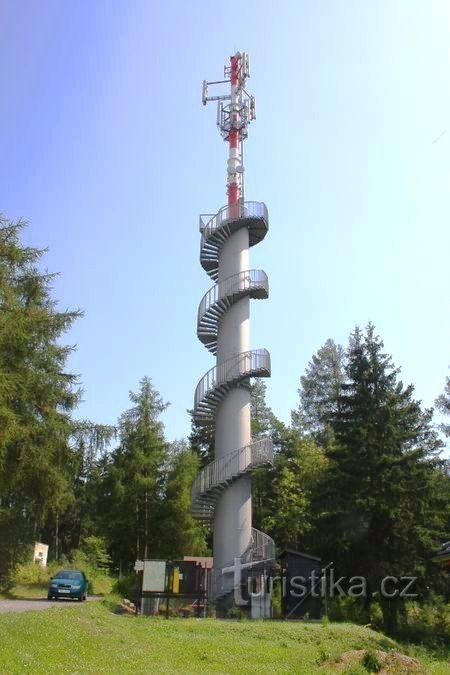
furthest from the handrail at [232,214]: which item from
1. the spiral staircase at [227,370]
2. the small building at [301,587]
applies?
the small building at [301,587]

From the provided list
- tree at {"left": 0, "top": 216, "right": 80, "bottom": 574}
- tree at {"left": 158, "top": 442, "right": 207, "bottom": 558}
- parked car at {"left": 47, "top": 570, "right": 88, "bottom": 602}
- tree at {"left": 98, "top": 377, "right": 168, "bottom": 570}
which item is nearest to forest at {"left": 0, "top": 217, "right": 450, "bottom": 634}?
tree at {"left": 0, "top": 216, "right": 80, "bottom": 574}

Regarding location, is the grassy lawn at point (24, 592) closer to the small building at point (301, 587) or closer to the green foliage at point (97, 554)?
the green foliage at point (97, 554)

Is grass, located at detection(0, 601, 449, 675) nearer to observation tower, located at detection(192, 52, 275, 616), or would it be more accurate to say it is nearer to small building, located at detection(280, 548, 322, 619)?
small building, located at detection(280, 548, 322, 619)

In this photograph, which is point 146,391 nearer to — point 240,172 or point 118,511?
point 118,511

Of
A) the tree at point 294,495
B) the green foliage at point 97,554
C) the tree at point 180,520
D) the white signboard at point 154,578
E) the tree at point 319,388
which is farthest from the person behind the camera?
the tree at point 319,388

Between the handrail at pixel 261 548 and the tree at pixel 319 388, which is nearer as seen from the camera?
the handrail at pixel 261 548

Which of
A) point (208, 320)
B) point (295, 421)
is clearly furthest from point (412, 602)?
point (295, 421)

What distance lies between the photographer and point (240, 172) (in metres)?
26.9

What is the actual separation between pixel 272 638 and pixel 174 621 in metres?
2.60

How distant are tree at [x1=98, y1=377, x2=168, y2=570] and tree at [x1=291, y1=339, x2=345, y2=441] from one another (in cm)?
1141

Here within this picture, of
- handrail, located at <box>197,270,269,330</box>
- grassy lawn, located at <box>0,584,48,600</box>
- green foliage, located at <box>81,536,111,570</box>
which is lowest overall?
grassy lawn, located at <box>0,584,48,600</box>

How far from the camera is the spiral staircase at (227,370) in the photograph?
22188 mm

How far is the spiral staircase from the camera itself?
22188mm

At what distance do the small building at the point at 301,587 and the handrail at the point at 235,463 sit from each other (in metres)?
3.40
